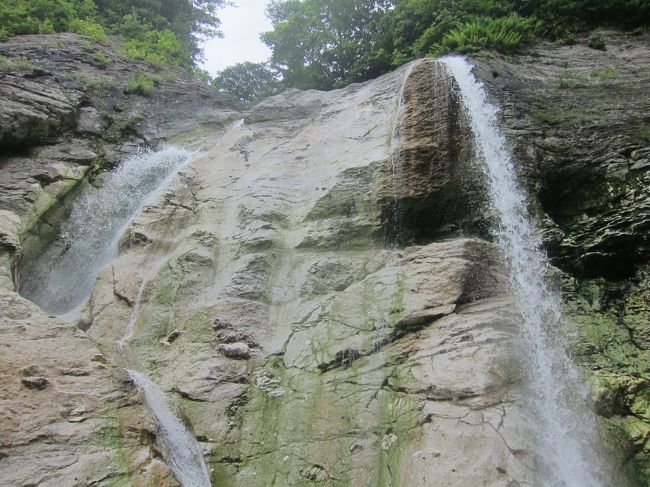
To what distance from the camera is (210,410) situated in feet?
22.2

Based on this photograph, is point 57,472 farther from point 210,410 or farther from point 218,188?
point 218,188

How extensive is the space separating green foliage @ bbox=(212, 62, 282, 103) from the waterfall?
10.5m

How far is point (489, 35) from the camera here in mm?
13812

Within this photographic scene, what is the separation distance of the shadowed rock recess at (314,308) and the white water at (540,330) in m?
0.29

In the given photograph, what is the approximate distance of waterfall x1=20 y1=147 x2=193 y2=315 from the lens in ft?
31.9

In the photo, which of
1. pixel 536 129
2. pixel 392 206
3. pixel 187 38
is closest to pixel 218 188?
pixel 392 206

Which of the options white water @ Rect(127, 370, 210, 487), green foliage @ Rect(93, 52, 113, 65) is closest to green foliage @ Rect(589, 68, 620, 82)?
white water @ Rect(127, 370, 210, 487)

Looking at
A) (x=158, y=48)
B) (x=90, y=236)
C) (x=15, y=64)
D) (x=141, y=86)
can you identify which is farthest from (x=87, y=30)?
(x=90, y=236)

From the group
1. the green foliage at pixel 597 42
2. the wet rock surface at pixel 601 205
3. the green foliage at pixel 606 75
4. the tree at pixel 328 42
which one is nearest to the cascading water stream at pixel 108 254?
the wet rock surface at pixel 601 205

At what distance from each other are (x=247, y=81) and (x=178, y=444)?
2032 centimetres

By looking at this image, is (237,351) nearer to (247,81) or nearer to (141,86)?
(141,86)

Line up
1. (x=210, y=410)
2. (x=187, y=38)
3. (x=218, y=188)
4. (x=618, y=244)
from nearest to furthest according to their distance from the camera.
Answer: (x=210, y=410)
(x=618, y=244)
(x=218, y=188)
(x=187, y=38)

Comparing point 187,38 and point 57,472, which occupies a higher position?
point 187,38

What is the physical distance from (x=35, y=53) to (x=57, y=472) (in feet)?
50.1
